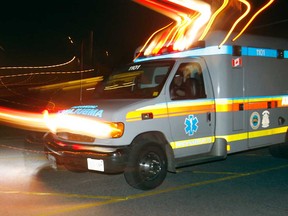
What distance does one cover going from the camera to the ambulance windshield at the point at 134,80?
21.3ft

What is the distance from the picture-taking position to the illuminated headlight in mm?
5711

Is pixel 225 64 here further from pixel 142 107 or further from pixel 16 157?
pixel 16 157

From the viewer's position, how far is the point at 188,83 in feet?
21.2

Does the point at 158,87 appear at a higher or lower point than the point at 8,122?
higher

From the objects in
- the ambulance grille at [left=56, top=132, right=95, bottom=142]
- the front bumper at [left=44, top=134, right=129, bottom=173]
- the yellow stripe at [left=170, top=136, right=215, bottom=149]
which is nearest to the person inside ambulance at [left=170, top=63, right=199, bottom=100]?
the yellow stripe at [left=170, top=136, right=215, bottom=149]

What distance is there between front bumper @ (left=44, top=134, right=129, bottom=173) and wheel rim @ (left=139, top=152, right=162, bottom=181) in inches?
14.0

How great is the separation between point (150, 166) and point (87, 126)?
3.74 ft

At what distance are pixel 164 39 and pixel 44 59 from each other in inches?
2083

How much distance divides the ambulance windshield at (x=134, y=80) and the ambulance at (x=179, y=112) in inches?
0.7

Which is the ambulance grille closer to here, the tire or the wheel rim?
the tire

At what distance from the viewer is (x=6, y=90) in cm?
3741

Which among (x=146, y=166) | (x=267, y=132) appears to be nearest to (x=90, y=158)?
(x=146, y=166)

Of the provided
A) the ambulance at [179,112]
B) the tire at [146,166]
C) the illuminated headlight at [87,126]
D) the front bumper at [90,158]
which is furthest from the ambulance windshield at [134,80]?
the front bumper at [90,158]

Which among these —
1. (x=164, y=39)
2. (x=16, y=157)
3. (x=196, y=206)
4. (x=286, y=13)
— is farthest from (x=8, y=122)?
(x=286, y=13)
